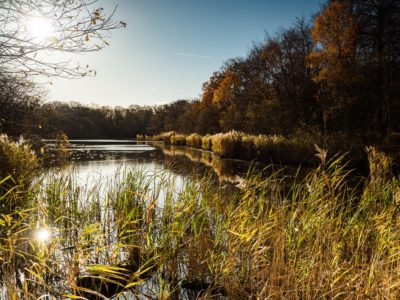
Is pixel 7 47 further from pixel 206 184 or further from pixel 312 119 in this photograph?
pixel 312 119

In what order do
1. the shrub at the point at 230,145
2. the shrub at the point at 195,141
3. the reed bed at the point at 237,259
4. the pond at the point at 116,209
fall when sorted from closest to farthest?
the reed bed at the point at 237,259, the pond at the point at 116,209, the shrub at the point at 230,145, the shrub at the point at 195,141

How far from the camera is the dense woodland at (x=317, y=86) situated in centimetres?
1545

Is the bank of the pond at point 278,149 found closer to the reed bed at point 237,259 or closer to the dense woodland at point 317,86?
the dense woodland at point 317,86

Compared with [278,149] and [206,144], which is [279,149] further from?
[206,144]

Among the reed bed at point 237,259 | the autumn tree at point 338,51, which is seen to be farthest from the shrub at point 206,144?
the reed bed at point 237,259

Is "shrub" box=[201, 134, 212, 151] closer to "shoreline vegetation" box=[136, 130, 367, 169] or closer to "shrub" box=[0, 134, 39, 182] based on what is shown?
"shoreline vegetation" box=[136, 130, 367, 169]

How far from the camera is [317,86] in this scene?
23359mm

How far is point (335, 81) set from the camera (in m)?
16.3

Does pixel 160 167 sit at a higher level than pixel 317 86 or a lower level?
lower

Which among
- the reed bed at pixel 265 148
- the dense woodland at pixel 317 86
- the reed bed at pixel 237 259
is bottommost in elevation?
the reed bed at pixel 237 259

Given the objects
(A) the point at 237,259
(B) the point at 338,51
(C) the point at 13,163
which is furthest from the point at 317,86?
(A) the point at 237,259

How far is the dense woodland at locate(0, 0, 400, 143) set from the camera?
15.5 meters

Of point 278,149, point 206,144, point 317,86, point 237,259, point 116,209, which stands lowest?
point 237,259

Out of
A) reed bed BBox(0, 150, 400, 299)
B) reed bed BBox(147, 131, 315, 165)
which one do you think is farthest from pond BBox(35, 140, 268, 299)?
reed bed BBox(147, 131, 315, 165)
